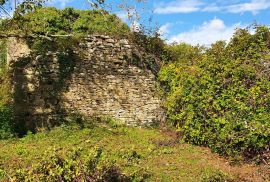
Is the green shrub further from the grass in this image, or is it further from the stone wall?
the stone wall

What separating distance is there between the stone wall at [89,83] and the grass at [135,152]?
0.73 metres

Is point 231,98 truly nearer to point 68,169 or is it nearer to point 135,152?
point 135,152

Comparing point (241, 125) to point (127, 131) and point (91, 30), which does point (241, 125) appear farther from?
point (91, 30)

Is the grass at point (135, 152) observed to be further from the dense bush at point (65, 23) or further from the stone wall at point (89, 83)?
the dense bush at point (65, 23)

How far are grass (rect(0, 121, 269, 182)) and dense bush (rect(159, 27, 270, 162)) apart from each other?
625mm

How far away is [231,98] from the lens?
38.1 ft

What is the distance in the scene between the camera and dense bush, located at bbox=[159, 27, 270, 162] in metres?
11.1

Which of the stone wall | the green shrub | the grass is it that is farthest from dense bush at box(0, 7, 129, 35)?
the green shrub

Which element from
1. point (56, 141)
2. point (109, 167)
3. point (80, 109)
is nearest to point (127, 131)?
point (80, 109)

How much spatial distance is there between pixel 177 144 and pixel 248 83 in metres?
2.97

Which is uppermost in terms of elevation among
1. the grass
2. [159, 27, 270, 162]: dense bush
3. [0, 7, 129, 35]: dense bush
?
[0, 7, 129, 35]: dense bush

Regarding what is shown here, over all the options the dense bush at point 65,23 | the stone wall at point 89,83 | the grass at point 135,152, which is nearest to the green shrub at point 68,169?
the grass at point 135,152

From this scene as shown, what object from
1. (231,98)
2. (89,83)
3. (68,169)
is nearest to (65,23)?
(89,83)

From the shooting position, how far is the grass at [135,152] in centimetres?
930
